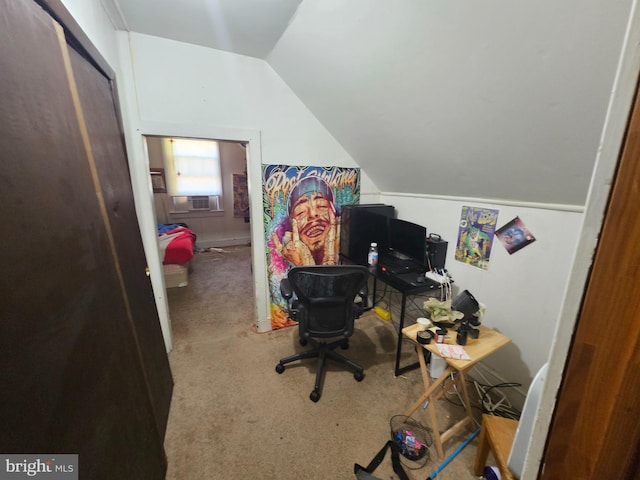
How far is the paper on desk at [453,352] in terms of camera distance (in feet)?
4.34

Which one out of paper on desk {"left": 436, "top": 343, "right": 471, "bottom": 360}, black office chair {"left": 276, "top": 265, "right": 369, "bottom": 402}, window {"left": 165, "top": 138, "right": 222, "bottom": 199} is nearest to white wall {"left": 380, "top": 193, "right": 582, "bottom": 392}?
paper on desk {"left": 436, "top": 343, "right": 471, "bottom": 360}

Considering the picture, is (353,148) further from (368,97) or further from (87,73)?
(87,73)

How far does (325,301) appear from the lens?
173cm

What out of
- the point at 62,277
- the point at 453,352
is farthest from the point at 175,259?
the point at 453,352

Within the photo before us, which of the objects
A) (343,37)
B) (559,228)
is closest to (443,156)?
(559,228)

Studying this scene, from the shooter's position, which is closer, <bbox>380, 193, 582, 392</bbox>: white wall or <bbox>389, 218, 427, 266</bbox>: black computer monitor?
<bbox>380, 193, 582, 392</bbox>: white wall

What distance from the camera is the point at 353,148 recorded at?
2535 mm

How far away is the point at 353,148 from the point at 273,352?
218cm

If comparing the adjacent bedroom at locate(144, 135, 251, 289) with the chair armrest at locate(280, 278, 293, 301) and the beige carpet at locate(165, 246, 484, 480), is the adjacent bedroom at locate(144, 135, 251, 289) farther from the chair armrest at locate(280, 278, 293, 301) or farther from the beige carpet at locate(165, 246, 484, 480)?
the chair armrest at locate(280, 278, 293, 301)

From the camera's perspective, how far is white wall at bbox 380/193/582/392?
1524 millimetres

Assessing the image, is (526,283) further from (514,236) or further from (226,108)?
(226,108)

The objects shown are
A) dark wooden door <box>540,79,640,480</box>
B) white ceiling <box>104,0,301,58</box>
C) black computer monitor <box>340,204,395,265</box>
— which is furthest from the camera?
black computer monitor <box>340,204,395,265</box>

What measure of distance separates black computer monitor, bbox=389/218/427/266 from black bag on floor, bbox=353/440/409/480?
138cm

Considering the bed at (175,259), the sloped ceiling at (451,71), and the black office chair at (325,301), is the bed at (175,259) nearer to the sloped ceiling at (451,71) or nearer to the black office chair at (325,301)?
the black office chair at (325,301)
